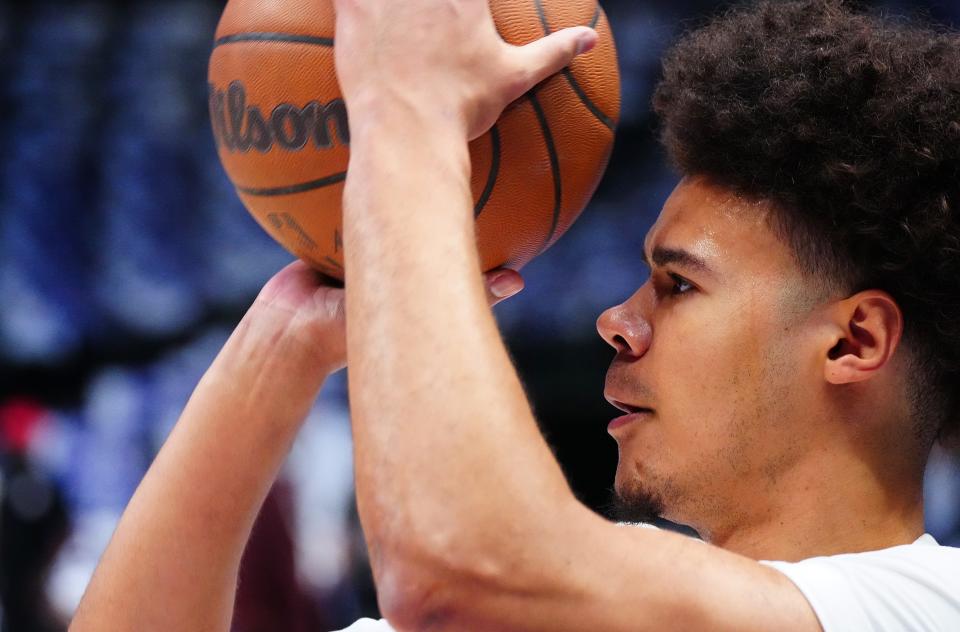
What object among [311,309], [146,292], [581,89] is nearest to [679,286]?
[581,89]

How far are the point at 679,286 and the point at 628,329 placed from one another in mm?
107

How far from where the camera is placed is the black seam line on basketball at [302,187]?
1605 mm

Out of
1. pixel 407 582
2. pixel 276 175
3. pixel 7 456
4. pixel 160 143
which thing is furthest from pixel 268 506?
pixel 407 582

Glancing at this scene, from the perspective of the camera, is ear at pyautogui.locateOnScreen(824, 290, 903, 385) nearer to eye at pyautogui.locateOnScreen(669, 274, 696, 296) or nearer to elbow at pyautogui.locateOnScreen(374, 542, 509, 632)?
eye at pyautogui.locateOnScreen(669, 274, 696, 296)

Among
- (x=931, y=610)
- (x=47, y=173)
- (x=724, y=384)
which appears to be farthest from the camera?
(x=47, y=173)

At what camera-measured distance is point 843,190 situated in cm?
181

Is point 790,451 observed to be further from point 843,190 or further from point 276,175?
point 276,175

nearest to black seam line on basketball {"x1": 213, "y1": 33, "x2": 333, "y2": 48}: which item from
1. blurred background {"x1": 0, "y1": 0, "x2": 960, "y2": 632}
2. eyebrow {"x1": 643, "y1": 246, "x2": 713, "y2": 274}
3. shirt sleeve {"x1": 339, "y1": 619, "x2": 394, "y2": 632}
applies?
eyebrow {"x1": 643, "y1": 246, "x2": 713, "y2": 274}

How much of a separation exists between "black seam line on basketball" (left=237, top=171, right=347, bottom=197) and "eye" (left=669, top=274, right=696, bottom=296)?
57 cm

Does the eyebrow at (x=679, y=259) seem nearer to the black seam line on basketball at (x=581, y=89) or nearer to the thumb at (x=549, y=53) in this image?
the black seam line on basketball at (x=581, y=89)

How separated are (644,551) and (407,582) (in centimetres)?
28

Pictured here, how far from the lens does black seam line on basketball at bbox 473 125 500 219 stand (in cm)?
158

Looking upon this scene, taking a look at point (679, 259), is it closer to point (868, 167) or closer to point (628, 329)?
point (628, 329)

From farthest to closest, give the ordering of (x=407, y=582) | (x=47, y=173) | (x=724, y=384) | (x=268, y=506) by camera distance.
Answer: (x=47, y=173) < (x=268, y=506) < (x=724, y=384) < (x=407, y=582)
